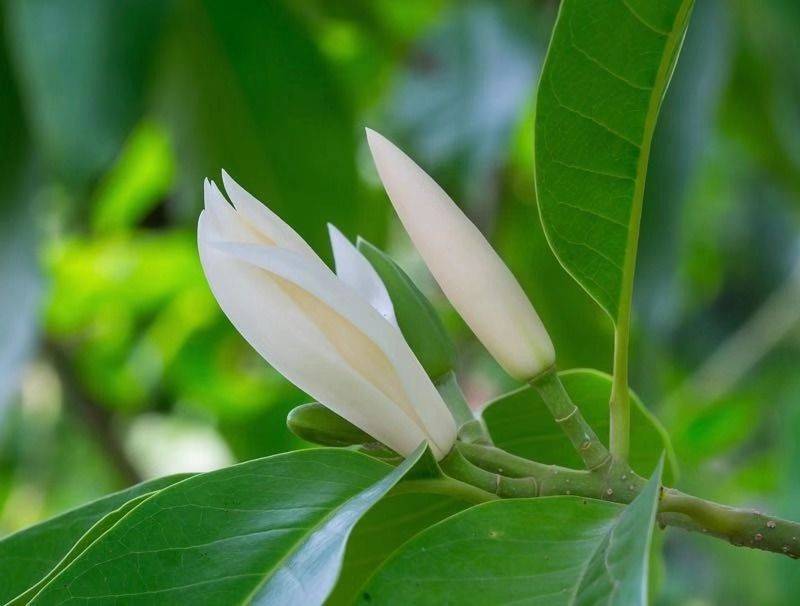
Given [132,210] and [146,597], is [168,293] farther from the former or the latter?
[146,597]

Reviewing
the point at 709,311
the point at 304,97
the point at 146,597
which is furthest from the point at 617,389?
the point at 709,311

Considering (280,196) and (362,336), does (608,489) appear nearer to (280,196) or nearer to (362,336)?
(362,336)

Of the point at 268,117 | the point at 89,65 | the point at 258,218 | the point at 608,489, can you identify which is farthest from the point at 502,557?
the point at 268,117

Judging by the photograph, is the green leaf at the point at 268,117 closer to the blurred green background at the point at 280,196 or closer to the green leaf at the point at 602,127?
the blurred green background at the point at 280,196

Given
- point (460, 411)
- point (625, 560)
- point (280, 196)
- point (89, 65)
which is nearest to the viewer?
point (625, 560)

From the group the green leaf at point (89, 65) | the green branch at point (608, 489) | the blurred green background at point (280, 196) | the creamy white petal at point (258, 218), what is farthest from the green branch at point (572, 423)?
the green leaf at point (89, 65)

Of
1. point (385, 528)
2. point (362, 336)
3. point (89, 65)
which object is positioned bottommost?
point (385, 528)
